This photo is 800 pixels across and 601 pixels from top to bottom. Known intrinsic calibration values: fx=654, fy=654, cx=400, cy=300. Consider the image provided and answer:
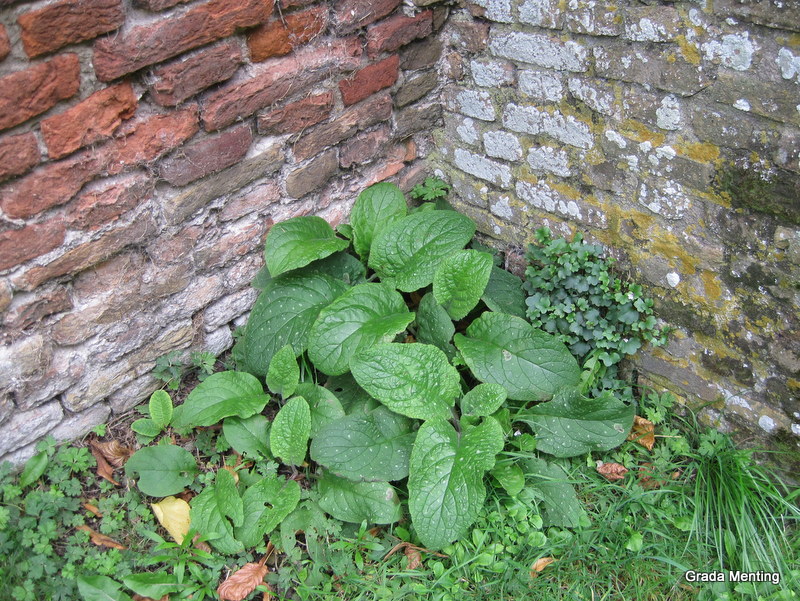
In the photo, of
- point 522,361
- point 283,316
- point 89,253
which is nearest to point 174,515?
point 283,316

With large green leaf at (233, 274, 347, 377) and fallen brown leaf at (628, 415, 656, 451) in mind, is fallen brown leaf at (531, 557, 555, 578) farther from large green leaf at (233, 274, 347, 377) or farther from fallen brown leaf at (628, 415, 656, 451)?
large green leaf at (233, 274, 347, 377)

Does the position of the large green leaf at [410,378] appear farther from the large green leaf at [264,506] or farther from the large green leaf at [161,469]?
the large green leaf at [161,469]

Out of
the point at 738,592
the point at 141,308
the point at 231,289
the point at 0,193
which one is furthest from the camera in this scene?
the point at 231,289

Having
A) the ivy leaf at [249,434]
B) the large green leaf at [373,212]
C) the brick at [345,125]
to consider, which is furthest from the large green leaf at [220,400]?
the brick at [345,125]

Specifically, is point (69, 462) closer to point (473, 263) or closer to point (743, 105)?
point (473, 263)

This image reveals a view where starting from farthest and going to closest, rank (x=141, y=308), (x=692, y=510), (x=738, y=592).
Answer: (x=141, y=308) → (x=692, y=510) → (x=738, y=592)

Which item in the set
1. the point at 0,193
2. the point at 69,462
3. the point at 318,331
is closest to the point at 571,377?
the point at 318,331

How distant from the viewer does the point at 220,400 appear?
7.23 feet

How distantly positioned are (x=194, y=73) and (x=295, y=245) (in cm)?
64

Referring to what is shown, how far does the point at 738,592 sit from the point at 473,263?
4.08 ft

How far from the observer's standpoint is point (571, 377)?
7.16 feet

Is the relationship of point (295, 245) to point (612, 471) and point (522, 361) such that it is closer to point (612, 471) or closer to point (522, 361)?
point (522, 361)

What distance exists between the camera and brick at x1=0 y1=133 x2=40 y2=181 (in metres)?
1.68

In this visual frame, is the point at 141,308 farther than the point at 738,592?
Yes
